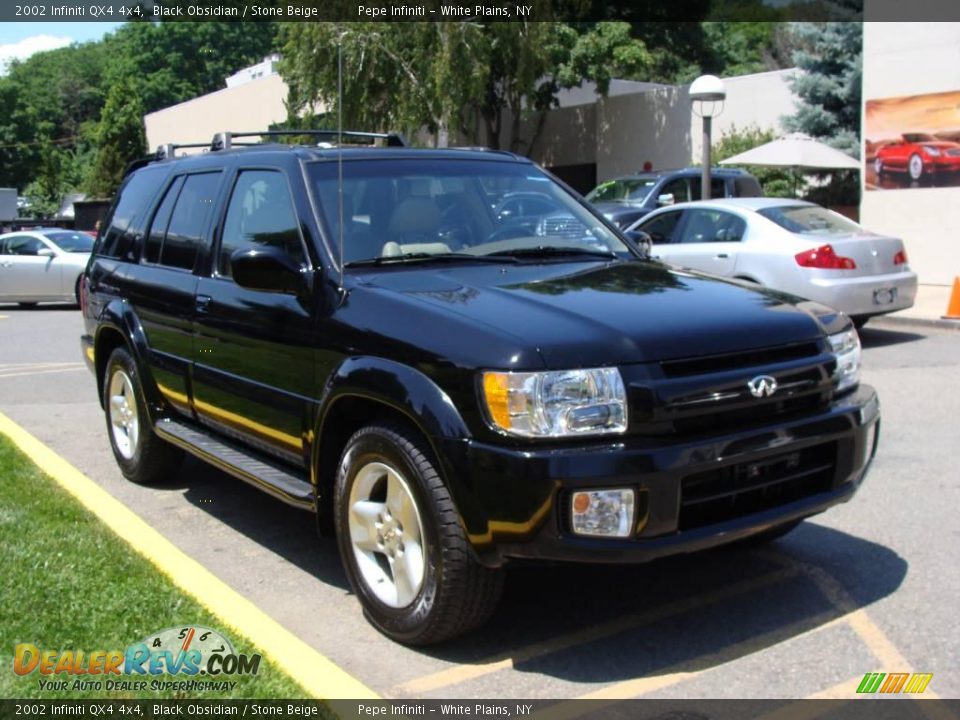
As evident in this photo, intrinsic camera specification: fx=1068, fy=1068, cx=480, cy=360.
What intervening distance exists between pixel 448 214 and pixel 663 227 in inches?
325

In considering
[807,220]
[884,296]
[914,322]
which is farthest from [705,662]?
[914,322]

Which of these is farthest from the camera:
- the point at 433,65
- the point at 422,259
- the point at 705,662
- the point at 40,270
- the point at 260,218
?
the point at 433,65

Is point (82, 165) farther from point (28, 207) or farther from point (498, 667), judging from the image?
point (498, 667)

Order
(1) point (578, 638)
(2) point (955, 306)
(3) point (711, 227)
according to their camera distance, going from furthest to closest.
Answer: (2) point (955, 306) < (3) point (711, 227) < (1) point (578, 638)

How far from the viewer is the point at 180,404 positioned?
5918 millimetres

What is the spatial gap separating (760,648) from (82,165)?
82.7 meters

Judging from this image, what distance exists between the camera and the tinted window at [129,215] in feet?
21.6

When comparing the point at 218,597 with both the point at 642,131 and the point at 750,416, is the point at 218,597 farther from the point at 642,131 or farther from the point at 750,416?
the point at 642,131

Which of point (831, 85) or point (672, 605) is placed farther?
point (831, 85)

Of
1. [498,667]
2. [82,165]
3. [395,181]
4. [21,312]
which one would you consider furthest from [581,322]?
[82,165]

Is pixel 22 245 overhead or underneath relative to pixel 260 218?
underneath

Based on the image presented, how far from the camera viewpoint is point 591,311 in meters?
3.97

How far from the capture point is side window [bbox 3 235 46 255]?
1981cm

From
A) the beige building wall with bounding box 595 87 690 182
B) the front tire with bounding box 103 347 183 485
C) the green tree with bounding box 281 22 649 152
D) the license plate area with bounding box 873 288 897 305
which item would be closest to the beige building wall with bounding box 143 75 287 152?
the green tree with bounding box 281 22 649 152
